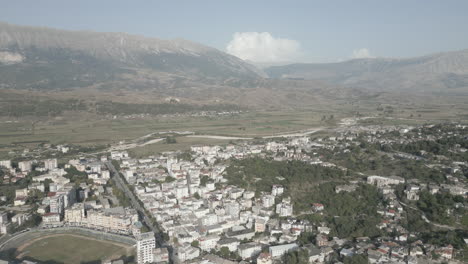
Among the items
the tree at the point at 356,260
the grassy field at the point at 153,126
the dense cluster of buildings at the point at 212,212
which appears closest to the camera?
the tree at the point at 356,260

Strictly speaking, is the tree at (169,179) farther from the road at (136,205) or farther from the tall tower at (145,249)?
the tall tower at (145,249)

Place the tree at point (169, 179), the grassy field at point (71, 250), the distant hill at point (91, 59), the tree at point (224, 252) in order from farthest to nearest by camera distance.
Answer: the distant hill at point (91, 59) < the tree at point (169, 179) < the grassy field at point (71, 250) < the tree at point (224, 252)

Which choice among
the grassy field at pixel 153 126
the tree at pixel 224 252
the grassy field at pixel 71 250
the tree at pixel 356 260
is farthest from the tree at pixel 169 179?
the tree at pixel 356 260

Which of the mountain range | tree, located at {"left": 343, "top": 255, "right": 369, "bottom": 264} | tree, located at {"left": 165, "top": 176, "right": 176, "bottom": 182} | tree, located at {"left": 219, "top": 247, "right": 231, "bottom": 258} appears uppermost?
the mountain range

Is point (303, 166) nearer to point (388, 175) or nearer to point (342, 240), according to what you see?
point (388, 175)

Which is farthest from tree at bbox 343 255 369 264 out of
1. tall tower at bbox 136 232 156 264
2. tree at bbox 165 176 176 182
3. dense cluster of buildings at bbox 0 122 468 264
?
tree at bbox 165 176 176 182

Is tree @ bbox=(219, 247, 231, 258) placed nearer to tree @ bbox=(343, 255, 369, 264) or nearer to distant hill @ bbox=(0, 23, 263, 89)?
tree @ bbox=(343, 255, 369, 264)

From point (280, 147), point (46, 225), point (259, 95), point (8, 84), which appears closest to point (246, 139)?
point (280, 147)
